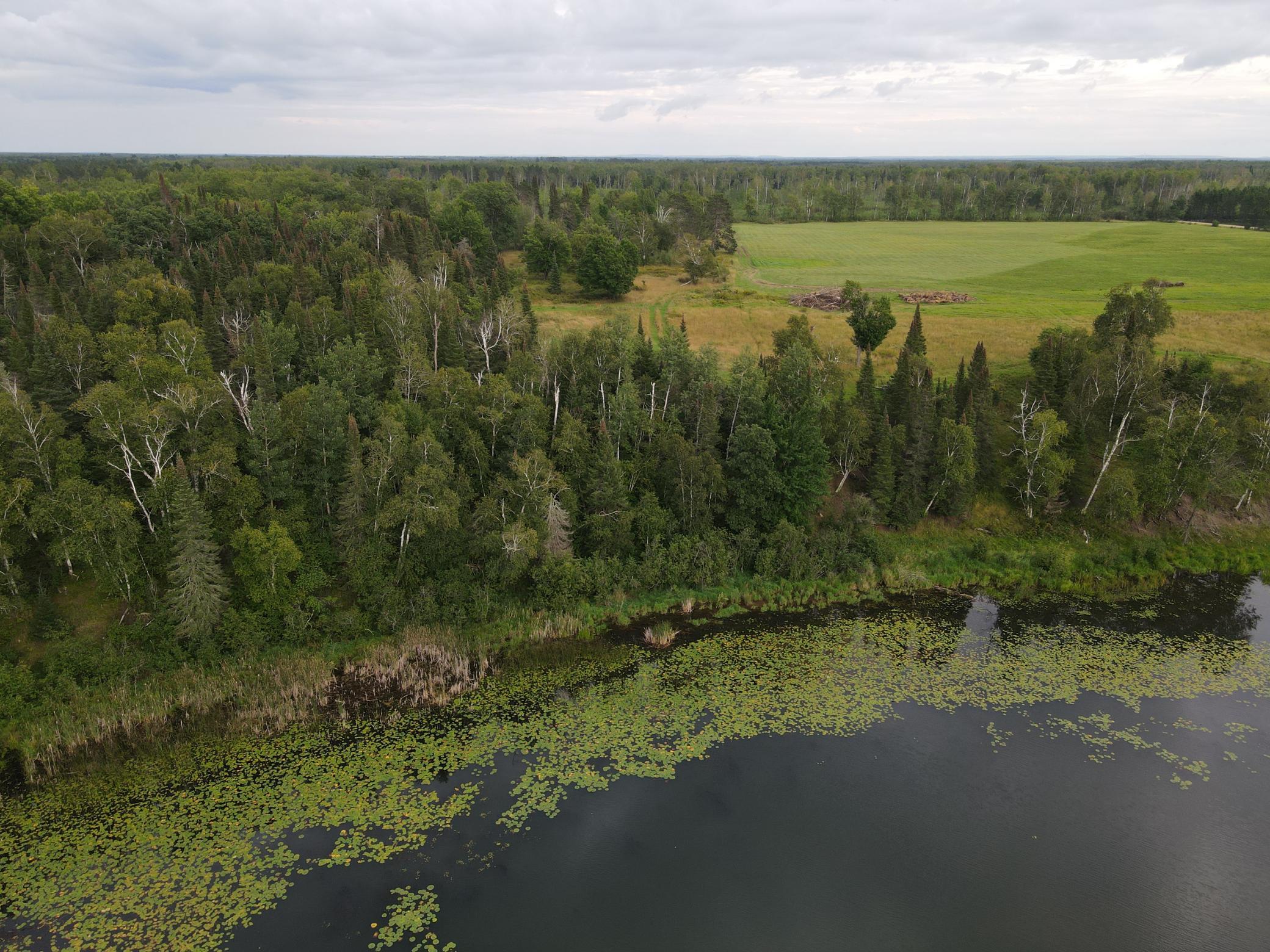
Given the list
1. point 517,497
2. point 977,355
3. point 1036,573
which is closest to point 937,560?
point 1036,573

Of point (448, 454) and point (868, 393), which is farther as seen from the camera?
point (868, 393)

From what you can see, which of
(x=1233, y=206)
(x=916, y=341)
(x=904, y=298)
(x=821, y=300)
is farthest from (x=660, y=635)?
(x=1233, y=206)

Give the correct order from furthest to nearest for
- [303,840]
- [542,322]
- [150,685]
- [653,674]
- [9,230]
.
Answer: [542,322]
[9,230]
[653,674]
[150,685]
[303,840]

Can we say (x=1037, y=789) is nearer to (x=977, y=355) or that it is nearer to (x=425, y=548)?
(x=425, y=548)

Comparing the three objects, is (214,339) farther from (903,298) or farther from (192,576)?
(903,298)

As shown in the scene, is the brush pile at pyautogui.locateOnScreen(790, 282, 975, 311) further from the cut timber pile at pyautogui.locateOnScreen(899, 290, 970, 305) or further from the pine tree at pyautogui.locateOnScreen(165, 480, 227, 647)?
the pine tree at pyautogui.locateOnScreen(165, 480, 227, 647)

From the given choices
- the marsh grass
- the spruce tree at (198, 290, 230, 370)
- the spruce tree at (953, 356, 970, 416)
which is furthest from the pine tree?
the spruce tree at (953, 356, 970, 416)
